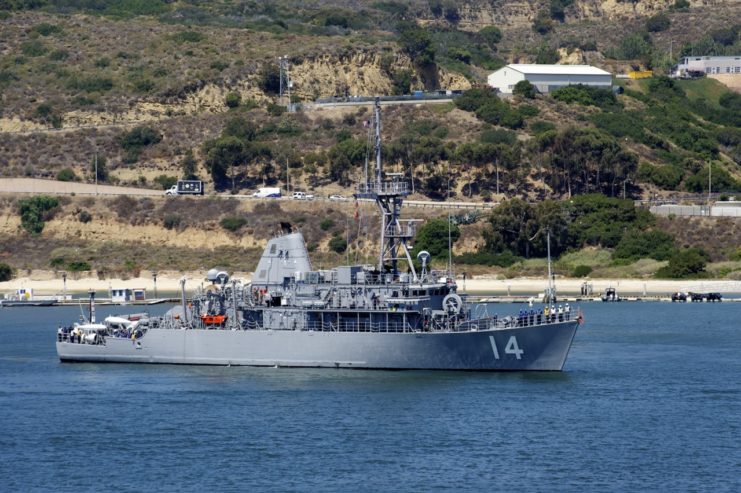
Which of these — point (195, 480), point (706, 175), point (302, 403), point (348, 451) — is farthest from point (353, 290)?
point (706, 175)

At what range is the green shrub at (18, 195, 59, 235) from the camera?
396 ft

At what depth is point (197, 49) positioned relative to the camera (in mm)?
157250

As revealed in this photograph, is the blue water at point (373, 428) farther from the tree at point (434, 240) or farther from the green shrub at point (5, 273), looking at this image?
the green shrub at point (5, 273)

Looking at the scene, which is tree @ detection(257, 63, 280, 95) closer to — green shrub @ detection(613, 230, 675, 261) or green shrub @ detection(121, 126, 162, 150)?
green shrub @ detection(121, 126, 162, 150)

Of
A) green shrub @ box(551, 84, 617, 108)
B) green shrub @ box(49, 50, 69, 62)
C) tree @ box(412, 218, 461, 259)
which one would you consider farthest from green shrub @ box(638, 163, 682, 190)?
green shrub @ box(49, 50, 69, 62)

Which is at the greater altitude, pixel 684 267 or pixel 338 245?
pixel 338 245

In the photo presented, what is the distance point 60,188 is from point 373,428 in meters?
87.3

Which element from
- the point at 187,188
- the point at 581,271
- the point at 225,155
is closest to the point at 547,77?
the point at 225,155

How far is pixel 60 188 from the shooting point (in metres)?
128

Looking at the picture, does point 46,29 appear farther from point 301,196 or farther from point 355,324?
point 355,324

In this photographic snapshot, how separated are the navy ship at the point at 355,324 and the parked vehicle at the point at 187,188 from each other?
6536cm

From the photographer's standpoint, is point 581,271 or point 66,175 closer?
point 581,271

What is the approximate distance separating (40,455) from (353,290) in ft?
53.9

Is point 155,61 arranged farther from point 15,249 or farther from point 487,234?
point 487,234
